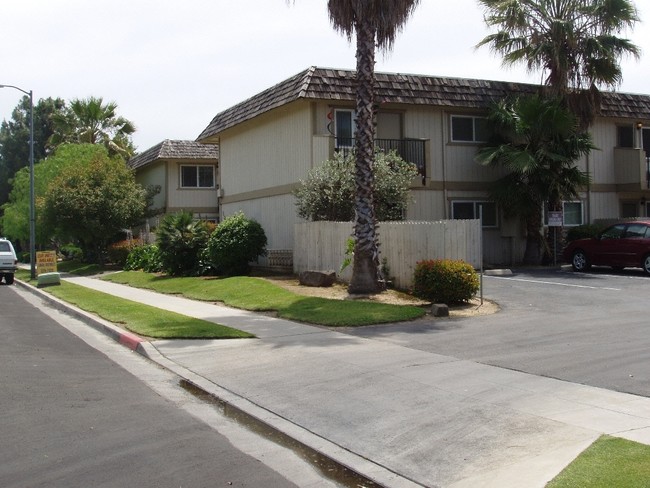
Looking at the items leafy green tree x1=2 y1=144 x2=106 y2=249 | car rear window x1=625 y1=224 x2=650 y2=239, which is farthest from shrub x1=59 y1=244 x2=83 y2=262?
car rear window x1=625 y1=224 x2=650 y2=239

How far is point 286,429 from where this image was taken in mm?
7305

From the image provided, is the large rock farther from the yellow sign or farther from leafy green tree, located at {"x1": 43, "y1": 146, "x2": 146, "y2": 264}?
leafy green tree, located at {"x1": 43, "y1": 146, "x2": 146, "y2": 264}

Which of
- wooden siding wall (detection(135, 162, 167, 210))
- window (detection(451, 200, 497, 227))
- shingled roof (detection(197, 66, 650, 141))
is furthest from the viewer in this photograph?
wooden siding wall (detection(135, 162, 167, 210))

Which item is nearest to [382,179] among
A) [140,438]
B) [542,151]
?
[542,151]

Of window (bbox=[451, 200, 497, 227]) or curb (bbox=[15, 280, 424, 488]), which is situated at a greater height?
window (bbox=[451, 200, 497, 227])

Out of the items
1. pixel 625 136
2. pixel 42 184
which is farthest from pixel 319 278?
pixel 42 184

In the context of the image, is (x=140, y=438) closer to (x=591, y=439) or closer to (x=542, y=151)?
(x=591, y=439)

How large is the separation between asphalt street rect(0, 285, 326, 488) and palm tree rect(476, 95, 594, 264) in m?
15.9

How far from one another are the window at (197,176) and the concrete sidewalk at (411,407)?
27.4 m

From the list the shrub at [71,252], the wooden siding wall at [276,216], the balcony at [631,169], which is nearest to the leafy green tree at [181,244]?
the wooden siding wall at [276,216]

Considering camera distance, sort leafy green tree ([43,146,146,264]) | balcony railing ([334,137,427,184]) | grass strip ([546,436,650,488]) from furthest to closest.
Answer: leafy green tree ([43,146,146,264]) → balcony railing ([334,137,427,184]) → grass strip ([546,436,650,488])

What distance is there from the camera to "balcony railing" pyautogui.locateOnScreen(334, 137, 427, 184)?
23812 mm

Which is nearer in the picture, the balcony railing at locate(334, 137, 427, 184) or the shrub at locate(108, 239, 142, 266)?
the balcony railing at locate(334, 137, 427, 184)

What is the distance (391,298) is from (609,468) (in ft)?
37.4
